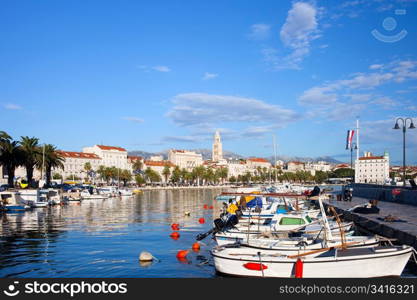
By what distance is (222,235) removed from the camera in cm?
2589

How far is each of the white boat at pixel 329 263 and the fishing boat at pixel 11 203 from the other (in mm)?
48142

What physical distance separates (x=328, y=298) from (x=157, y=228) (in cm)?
2890

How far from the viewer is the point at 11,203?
59844 millimetres

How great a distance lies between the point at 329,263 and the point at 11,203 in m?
54.2

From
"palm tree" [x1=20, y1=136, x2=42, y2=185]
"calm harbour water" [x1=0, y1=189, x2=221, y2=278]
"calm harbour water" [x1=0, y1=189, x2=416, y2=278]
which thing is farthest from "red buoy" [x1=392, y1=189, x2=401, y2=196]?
"palm tree" [x1=20, y1=136, x2=42, y2=185]

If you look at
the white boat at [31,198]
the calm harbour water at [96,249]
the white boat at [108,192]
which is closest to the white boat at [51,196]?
the white boat at [31,198]

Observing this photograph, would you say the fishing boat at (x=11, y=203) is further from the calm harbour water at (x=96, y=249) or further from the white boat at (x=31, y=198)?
the calm harbour water at (x=96, y=249)

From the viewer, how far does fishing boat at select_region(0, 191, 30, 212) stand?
57.6 meters

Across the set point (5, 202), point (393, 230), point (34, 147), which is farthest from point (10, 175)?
point (393, 230)

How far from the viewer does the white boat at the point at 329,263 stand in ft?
55.4

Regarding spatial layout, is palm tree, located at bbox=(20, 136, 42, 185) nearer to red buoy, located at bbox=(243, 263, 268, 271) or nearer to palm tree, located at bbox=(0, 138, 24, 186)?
palm tree, located at bbox=(0, 138, 24, 186)

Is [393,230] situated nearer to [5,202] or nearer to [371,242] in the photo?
[371,242]

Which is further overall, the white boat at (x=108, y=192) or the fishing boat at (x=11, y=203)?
the white boat at (x=108, y=192)

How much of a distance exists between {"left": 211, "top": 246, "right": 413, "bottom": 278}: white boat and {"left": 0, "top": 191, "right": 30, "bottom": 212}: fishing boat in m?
48.1
